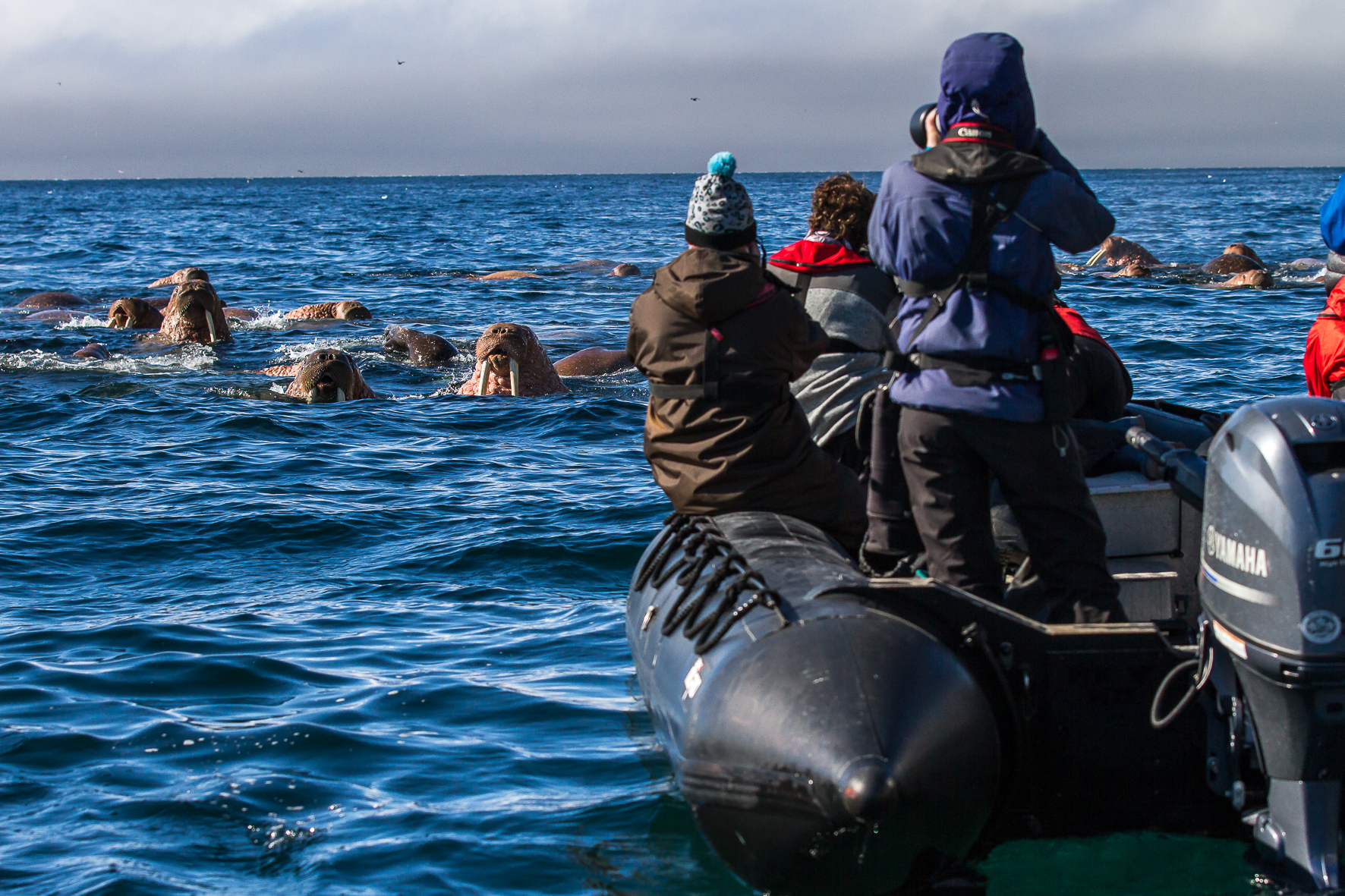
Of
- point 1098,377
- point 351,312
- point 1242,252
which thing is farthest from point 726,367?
point 1242,252

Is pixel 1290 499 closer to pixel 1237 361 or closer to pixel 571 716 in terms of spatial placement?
pixel 571 716

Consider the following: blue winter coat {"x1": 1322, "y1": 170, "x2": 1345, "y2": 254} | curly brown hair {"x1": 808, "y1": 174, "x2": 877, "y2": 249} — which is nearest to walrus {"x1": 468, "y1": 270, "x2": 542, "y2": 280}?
curly brown hair {"x1": 808, "y1": 174, "x2": 877, "y2": 249}

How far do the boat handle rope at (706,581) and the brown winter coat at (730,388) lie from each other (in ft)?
0.50

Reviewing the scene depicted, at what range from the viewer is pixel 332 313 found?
2220 cm

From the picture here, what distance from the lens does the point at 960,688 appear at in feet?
12.0

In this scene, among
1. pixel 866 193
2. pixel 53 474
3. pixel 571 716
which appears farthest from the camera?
pixel 53 474

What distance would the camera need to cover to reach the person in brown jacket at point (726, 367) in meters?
4.72

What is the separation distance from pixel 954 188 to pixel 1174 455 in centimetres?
125

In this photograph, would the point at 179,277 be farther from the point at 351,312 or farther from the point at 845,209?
the point at 845,209

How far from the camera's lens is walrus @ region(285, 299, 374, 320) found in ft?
72.3

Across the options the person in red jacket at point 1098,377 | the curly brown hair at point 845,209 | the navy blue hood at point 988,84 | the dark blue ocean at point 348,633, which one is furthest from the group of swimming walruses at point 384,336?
the navy blue hood at point 988,84

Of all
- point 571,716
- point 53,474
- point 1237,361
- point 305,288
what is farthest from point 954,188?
point 305,288

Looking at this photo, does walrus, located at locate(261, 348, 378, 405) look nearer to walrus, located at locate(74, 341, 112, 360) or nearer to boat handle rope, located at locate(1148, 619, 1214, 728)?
walrus, located at locate(74, 341, 112, 360)

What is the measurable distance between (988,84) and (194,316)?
52.8 ft
